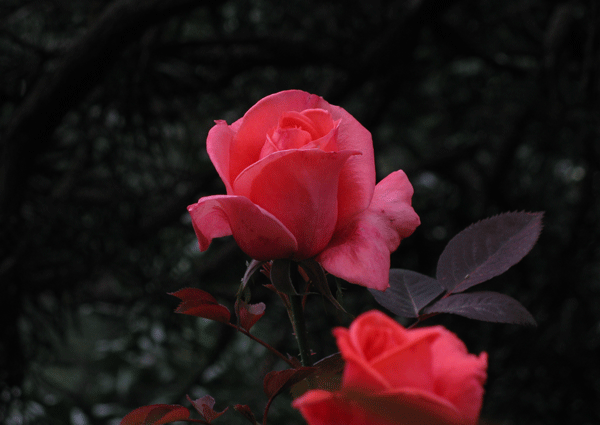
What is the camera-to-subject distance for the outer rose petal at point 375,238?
0.18 metres

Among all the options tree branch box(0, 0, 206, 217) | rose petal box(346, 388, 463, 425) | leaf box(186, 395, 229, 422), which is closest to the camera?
rose petal box(346, 388, 463, 425)

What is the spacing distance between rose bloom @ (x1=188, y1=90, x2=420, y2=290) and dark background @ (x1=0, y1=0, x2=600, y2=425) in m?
0.63

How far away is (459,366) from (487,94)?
4.13 ft

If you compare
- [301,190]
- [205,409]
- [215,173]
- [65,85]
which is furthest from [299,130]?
[215,173]

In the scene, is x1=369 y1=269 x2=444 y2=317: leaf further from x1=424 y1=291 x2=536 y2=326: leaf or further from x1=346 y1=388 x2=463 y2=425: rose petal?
x1=346 y1=388 x2=463 y2=425: rose petal

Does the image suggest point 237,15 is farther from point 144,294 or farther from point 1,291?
point 1,291

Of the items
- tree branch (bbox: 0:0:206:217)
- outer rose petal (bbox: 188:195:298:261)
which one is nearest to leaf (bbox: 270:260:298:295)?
outer rose petal (bbox: 188:195:298:261)

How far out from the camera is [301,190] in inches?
7.5

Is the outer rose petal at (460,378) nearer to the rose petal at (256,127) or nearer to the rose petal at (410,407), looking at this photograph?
the rose petal at (410,407)

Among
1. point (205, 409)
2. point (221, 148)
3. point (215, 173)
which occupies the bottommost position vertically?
point (215, 173)

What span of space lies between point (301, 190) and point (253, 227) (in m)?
0.02

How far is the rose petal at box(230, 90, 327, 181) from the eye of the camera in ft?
0.71

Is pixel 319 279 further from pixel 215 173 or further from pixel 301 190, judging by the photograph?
pixel 215 173

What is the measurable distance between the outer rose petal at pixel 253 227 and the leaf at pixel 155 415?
8cm
